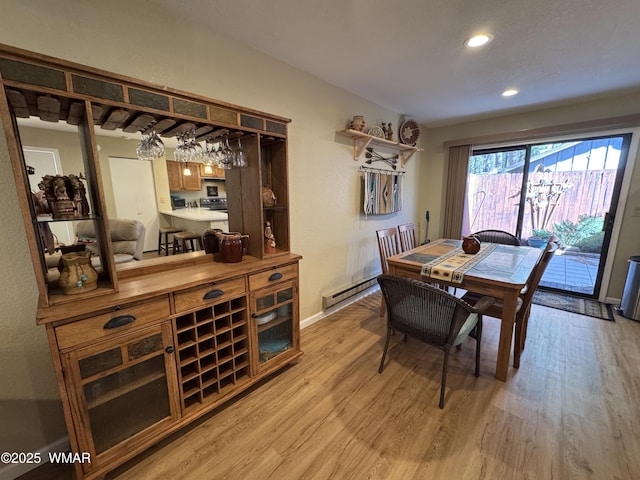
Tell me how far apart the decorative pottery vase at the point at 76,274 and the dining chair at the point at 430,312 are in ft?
5.36

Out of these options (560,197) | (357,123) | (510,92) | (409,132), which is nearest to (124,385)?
(357,123)

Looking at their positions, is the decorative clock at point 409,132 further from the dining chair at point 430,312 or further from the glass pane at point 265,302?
the glass pane at point 265,302

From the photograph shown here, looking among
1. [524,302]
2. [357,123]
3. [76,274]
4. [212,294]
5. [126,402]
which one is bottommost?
[126,402]

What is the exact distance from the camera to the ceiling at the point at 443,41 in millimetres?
1509

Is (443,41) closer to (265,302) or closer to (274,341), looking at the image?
(265,302)

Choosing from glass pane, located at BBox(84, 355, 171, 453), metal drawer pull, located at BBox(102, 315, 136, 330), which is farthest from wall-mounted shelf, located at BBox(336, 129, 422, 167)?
glass pane, located at BBox(84, 355, 171, 453)

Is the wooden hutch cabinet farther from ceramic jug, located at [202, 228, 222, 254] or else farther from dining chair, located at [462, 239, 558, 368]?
dining chair, located at [462, 239, 558, 368]

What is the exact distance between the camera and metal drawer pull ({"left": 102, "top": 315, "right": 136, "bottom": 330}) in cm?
116

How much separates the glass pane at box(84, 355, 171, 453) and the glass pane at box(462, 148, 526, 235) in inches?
171

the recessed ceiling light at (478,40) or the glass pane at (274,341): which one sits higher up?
the recessed ceiling light at (478,40)

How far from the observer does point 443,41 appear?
1.84 meters

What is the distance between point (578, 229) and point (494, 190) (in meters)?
1.12

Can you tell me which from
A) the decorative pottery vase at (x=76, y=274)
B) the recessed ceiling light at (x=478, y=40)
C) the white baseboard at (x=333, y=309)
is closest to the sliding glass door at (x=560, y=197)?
the white baseboard at (x=333, y=309)

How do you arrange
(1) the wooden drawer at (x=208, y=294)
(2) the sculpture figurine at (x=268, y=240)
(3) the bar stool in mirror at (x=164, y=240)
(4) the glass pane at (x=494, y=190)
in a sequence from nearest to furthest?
(1) the wooden drawer at (x=208, y=294) → (3) the bar stool in mirror at (x=164, y=240) → (2) the sculpture figurine at (x=268, y=240) → (4) the glass pane at (x=494, y=190)
